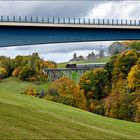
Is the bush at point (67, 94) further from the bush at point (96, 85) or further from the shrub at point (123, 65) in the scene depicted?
the shrub at point (123, 65)

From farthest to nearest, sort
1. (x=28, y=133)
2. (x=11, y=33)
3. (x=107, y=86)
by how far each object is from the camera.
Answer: (x=107, y=86), (x=11, y=33), (x=28, y=133)

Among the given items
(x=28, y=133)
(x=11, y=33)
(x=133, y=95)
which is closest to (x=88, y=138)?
(x=28, y=133)

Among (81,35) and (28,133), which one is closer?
(28,133)

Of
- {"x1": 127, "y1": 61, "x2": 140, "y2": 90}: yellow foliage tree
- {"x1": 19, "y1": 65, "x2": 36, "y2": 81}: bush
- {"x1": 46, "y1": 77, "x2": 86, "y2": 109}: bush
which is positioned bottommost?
{"x1": 46, "y1": 77, "x2": 86, "y2": 109}: bush

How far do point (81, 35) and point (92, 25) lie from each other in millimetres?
1549

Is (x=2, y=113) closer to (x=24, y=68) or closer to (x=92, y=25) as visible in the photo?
(x=92, y=25)

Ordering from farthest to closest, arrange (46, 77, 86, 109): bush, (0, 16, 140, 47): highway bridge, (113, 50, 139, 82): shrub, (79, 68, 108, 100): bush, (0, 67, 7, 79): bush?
(0, 67, 7, 79): bush → (79, 68, 108, 100): bush → (113, 50, 139, 82): shrub → (46, 77, 86, 109): bush → (0, 16, 140, 47): highway bridge

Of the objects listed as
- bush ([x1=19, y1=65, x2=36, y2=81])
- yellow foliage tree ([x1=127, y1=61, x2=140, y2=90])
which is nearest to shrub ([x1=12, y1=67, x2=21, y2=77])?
bush ([x1=19, y1=65, x2=36, y2=81])

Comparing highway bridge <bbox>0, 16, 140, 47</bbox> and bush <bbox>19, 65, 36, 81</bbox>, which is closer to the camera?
highway bridge <bbox>0, 16, 140, 47</bbox>

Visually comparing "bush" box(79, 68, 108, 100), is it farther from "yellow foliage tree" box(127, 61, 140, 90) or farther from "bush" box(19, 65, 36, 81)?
"bush" box(19, 65, 36, 81)

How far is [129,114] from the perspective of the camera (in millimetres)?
82125

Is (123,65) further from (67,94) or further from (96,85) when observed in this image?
(67,94)

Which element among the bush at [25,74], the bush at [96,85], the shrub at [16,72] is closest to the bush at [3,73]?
the shrub at [16,72]

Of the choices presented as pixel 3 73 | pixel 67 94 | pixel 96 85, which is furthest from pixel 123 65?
pixel 3 73
